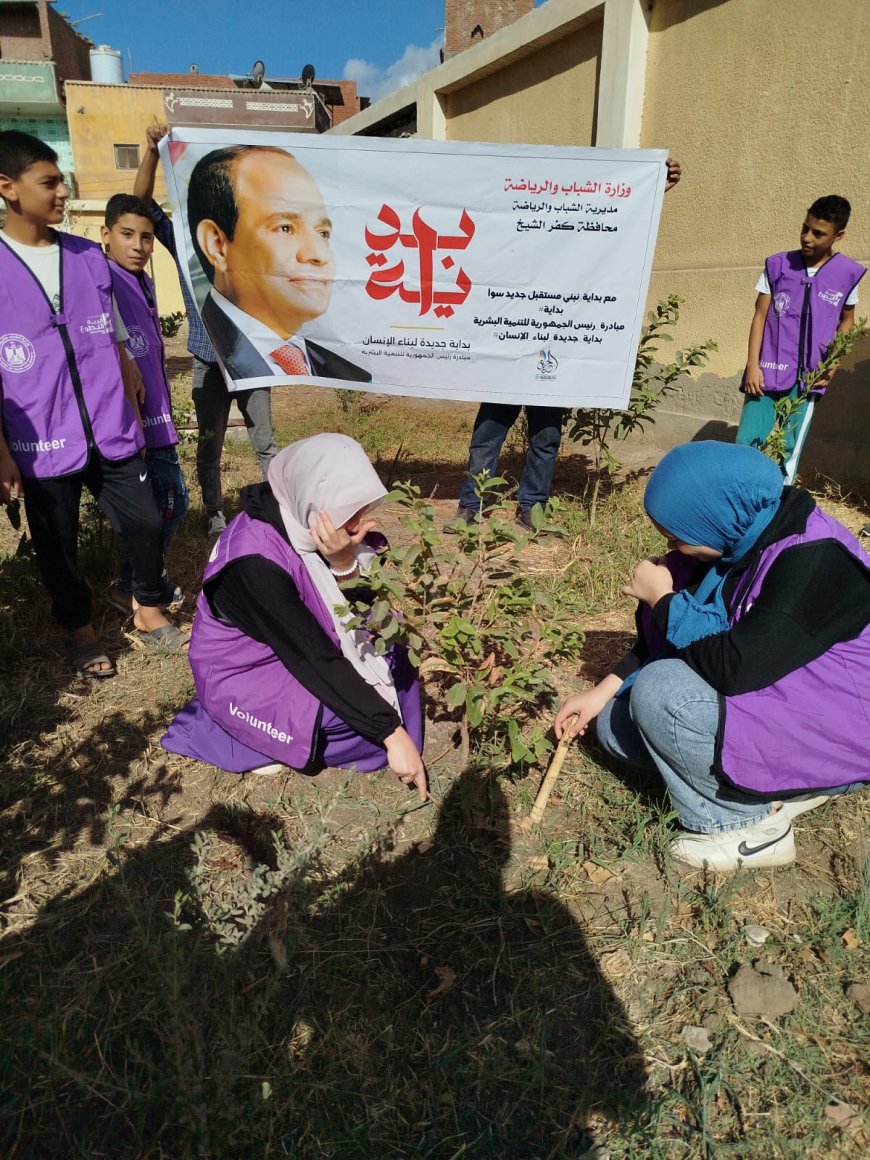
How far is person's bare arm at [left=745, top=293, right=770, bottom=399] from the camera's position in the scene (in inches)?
169

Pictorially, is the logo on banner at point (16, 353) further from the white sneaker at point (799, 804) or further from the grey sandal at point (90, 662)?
the white sneaker at point (799, 804)

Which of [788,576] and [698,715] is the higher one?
[788,576]

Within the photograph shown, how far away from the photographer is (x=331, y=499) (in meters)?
1.89

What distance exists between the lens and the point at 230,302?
13.1 feet

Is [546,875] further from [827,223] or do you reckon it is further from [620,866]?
[827,223]

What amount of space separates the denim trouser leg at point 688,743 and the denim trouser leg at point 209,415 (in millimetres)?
2764

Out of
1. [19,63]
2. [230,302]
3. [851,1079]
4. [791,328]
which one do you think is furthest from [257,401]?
[19,63]

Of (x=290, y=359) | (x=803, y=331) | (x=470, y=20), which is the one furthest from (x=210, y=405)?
(x=470, y=20)

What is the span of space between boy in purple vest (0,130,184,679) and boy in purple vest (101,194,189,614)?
0.26m

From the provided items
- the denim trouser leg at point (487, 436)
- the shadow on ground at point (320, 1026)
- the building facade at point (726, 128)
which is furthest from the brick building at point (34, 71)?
the shadow on ground at point (320, 1026)

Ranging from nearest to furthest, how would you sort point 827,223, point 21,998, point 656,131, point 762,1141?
point 762,1141 < point 21,998 < point 827,223 < point 656,131

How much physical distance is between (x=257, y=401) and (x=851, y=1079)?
3788 millimetres

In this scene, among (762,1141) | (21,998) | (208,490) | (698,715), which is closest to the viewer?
(762,1141)

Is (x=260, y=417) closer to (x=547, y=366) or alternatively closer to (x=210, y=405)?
(x=210, y=405)
